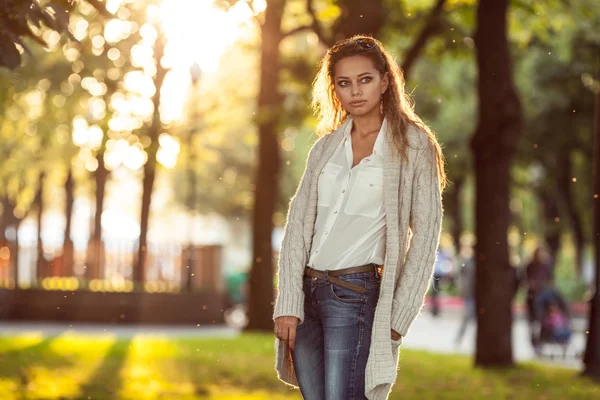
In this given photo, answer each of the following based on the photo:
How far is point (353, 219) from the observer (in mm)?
4211

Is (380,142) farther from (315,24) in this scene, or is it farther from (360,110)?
(315,24)

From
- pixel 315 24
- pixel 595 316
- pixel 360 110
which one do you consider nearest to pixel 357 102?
pixel 360 110

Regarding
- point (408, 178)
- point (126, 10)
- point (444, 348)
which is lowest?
point (444, 348)

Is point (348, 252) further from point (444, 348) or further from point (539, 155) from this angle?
point (539, 155)

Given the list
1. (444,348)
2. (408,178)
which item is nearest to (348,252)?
(408,178)

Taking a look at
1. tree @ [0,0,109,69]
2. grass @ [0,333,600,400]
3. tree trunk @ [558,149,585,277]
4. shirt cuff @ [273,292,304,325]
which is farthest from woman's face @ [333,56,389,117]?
tree trunk @ [558,149,585,277]

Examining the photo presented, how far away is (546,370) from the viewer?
13656mm

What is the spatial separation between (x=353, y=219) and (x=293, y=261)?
0.29 metres

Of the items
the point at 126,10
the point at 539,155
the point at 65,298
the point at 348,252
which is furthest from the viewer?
the point at 539,155

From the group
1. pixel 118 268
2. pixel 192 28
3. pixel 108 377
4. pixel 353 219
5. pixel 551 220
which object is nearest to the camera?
pixel 353 219

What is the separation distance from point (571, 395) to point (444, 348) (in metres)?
9.03

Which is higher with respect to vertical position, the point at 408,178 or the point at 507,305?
the point at 408,178

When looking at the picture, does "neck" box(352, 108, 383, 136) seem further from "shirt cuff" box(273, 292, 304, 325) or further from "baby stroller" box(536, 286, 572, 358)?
"baby stroller" box(536, 286, 572, 358)

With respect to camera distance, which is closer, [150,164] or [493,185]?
[493,185]
